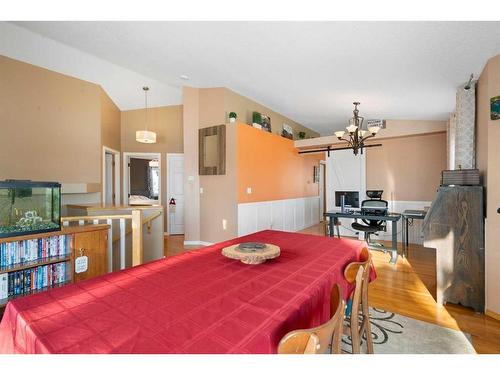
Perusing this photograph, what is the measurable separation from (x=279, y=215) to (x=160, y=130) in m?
3.84

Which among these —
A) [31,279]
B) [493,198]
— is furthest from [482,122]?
[31,279]

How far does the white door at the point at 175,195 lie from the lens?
6617mm

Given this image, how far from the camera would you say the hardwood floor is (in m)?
2.14

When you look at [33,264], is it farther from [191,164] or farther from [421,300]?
[421,300]

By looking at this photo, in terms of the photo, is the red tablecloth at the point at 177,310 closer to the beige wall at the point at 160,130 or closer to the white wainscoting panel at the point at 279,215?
the white wainscoting panel at the point at 279,215

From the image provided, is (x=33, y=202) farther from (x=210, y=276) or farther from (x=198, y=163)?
(x=198, y=163)

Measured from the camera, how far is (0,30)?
327 cm

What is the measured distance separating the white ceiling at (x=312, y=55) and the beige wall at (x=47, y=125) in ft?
2.52

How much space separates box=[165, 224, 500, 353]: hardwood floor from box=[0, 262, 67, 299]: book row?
10.4 ft

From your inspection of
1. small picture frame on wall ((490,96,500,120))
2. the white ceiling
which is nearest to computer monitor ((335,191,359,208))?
the white ceiling

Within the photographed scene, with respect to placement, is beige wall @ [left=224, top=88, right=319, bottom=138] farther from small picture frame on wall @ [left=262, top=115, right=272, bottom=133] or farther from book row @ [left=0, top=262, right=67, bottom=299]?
book row @ [left=0, top=262, right=67, bottom=299]

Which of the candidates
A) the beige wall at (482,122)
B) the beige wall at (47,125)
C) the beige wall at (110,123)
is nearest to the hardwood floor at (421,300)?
the beige wall at (482,122)
